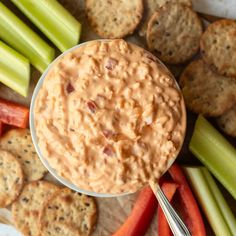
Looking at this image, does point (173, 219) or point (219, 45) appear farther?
point (219, 45)

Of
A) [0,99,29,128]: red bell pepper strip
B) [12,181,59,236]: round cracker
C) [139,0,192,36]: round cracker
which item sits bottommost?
[12,181,59,236]: round cracker

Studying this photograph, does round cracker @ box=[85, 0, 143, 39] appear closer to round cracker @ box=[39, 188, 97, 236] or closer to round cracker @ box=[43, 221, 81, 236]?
round cracker @ box=[39, 188, 97, 236]

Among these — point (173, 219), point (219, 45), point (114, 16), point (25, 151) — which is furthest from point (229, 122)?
point (25, 151)

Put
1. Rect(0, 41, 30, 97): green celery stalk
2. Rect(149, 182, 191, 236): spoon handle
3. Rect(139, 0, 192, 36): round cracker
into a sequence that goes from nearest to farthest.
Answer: Rect(149, 182, 191, 236): spoon handle < Rect(0, 41, 30, 97): green celery stalk < Rect(139, 0, 192, 36): round cracker

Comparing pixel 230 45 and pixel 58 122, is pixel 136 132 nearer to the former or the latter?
pixel 58 122

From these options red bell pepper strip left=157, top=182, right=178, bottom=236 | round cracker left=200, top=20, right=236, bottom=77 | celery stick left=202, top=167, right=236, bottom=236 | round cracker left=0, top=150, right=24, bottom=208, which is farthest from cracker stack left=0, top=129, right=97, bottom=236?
round cracker left=200, top=20, right=236, bottom=77

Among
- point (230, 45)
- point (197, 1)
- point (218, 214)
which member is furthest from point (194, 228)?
point (197, 1)

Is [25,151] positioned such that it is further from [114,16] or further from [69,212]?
[114,16]
